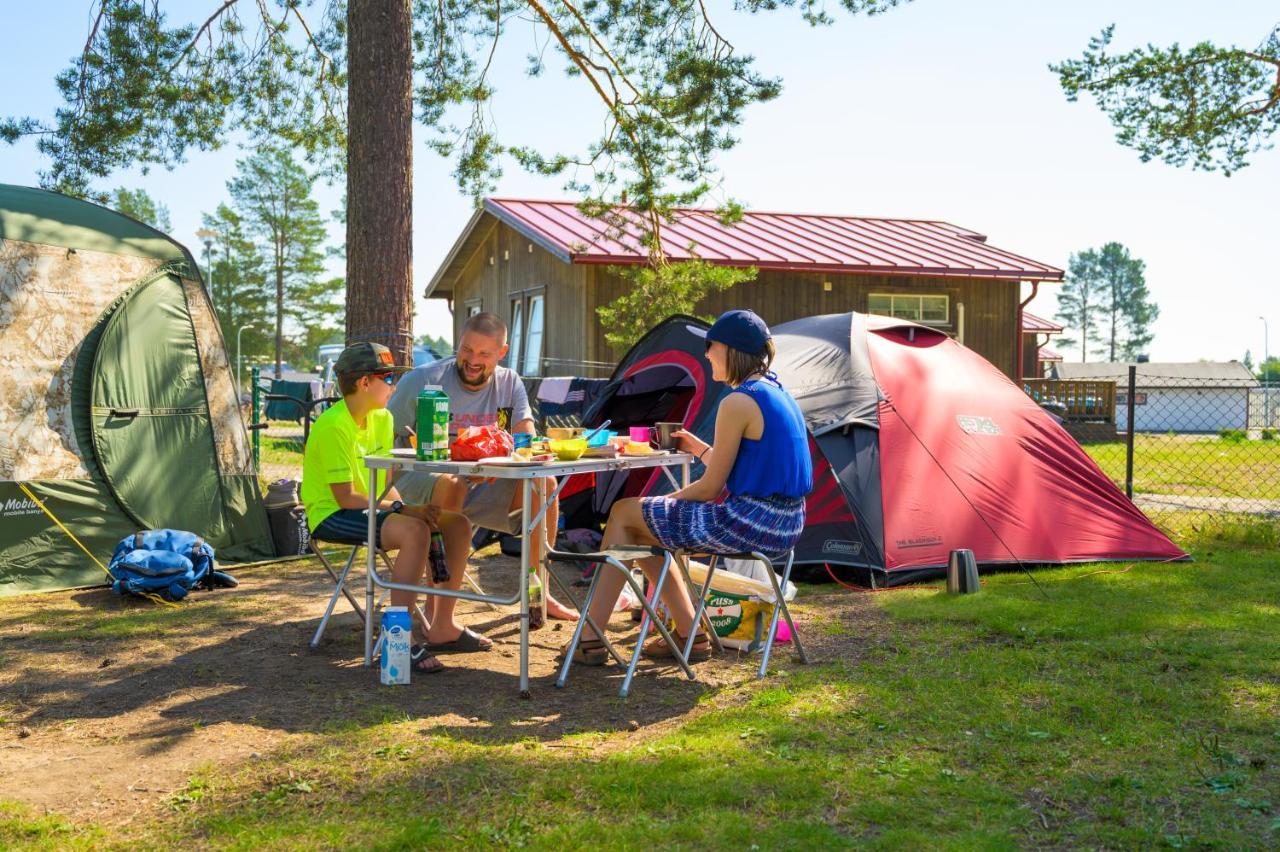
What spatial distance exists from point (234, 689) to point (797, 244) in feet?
43.0

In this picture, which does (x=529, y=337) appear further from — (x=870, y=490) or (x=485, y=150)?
(x=870, y=490)

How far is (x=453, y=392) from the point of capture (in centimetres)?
529

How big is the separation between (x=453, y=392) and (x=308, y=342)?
50.5 meters

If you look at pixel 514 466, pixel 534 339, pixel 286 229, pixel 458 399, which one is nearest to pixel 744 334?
pixel 514 466

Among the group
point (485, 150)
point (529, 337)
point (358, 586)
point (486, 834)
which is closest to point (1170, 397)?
point (529, 337)

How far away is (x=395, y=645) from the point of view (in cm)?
440

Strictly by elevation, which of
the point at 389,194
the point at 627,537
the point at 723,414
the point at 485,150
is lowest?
the point at 627,537

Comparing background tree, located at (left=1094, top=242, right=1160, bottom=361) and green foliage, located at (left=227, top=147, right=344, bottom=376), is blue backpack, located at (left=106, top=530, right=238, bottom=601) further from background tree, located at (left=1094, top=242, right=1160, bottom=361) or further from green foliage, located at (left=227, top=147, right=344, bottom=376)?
background tree, located at (left=1094, top=242, right=1160, bottom=361)

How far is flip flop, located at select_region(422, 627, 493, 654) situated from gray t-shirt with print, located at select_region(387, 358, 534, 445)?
0.92 metres

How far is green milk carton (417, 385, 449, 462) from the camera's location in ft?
14.4

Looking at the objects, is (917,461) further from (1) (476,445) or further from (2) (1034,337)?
(2) (1034,337)

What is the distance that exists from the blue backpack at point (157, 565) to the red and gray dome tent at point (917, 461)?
103 inches

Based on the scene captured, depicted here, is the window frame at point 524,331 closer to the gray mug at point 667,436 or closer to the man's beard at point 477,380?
the man's beard at point 477,380

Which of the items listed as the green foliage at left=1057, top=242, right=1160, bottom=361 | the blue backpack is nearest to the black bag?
the blue backpack
